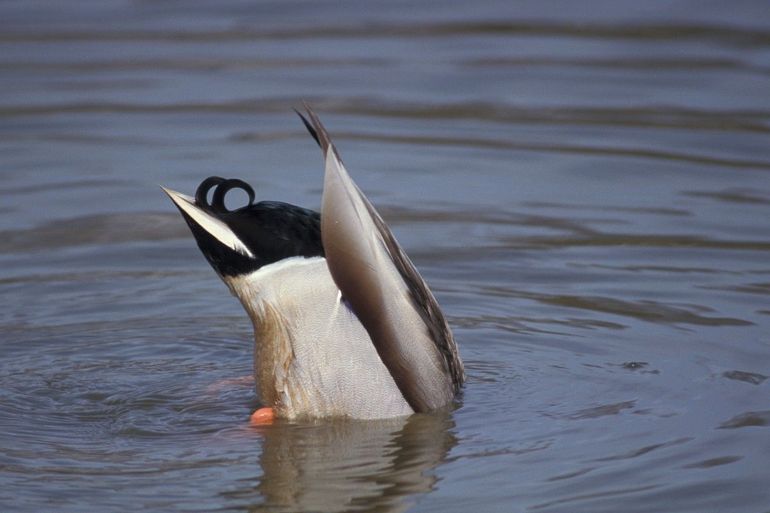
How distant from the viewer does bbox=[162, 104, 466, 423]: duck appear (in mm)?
4664

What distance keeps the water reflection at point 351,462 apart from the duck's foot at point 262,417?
4cm

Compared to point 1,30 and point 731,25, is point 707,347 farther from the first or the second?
point 1,30

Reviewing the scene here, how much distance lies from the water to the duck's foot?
1.4 inches

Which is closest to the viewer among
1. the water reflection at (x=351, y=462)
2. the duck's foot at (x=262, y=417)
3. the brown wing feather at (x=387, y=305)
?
the water reflection at (x=351, y=462)

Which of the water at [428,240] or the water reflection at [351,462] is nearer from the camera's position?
the water reflection at [351,462]

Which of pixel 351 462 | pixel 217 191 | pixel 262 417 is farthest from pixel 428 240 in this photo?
pixel 351 462

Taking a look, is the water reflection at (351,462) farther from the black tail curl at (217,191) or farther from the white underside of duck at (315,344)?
the black tail curl at (217,191)

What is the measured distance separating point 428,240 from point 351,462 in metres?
2.94

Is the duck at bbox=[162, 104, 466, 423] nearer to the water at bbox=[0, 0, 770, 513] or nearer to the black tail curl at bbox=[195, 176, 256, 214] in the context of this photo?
the black tail curl at bbox=[195, 176, 256, 214]

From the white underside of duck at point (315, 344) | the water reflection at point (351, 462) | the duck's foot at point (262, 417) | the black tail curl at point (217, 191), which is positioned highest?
the black tail curl at point (217, 191)

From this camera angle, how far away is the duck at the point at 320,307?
4.66 m

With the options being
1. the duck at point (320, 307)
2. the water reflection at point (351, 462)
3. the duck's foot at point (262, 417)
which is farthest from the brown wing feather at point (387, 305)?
the duck's foot at point (262, 417)

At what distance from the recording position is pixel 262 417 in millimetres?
4938

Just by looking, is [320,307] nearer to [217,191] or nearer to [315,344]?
[315,344]
